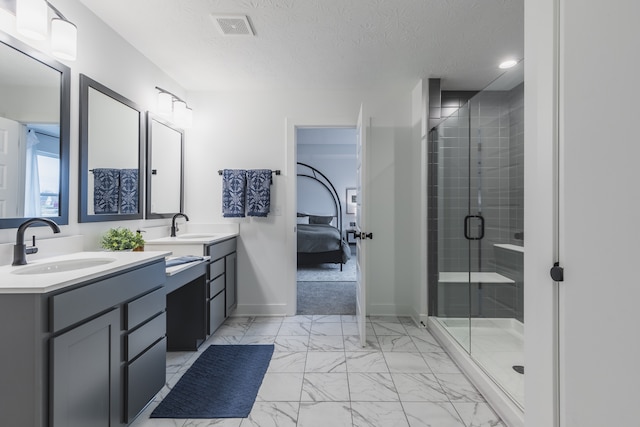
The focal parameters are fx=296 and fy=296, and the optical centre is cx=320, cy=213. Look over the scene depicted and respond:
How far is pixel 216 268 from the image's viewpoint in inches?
105

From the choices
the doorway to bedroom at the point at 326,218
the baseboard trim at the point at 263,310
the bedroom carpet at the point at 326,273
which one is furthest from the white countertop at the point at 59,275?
the bedroom carpet at the point at 326,273

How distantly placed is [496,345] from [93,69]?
3.59 metres

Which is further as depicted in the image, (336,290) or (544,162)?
(336,290)

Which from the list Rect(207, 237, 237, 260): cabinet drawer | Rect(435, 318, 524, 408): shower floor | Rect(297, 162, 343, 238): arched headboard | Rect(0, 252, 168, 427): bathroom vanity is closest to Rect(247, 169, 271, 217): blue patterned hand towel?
Rect(207, 237, 237, 260): cabinet drawer

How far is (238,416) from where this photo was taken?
1671 millimetres

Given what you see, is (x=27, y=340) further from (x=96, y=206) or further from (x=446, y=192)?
(x=446, y=192)

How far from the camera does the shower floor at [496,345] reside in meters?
1.85

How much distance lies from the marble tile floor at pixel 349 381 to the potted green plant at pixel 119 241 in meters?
0.95

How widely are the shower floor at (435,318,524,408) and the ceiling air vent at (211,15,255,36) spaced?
111 inches

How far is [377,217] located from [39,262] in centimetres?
267

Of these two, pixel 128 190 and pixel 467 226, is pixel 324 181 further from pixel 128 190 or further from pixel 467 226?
pixel 128 190

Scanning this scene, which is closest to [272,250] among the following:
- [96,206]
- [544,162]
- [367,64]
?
[96,206]

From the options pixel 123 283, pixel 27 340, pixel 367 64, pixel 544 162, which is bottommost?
pixel 27 340

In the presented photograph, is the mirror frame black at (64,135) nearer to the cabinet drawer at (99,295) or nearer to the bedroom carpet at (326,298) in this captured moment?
the cabinet drawer at (99,295)
